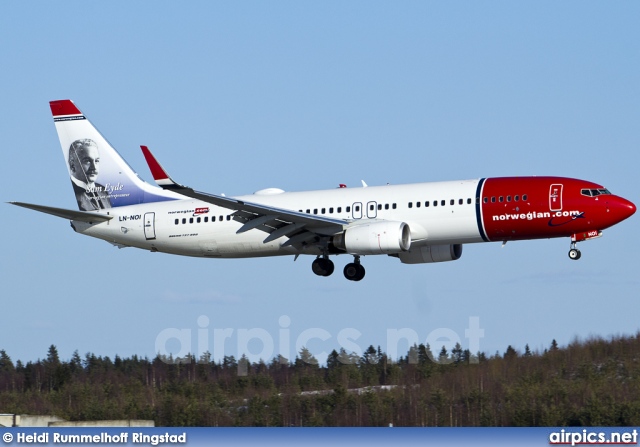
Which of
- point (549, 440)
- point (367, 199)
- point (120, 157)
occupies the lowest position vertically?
point (549, 440)

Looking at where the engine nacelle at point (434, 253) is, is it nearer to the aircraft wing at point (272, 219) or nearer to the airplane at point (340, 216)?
the airplane at point (340, 216)

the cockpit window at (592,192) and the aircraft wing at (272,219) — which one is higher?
the cockpit window at (592,192)

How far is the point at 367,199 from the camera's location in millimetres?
55094

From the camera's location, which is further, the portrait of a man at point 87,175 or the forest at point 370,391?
the forest at point 370,391

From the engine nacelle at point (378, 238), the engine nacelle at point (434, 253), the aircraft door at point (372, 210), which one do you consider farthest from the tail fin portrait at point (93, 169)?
the engine nacelle at point (434, 253)

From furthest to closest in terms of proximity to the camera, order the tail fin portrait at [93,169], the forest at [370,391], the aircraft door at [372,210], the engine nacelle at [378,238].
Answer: the forest at [370,391] < the tail fin portrait at [93,169] < the aircraft door at [372,210] < the engine nacelle at [378,238]

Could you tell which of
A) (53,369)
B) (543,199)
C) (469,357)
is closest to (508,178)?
(543,199)

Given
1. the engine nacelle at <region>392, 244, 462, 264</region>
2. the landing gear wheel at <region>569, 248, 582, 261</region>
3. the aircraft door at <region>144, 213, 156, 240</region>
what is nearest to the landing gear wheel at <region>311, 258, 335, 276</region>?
the engine nacelle at <region>392, 244, 462, 264</region>

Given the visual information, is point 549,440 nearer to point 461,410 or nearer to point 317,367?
point 461,410

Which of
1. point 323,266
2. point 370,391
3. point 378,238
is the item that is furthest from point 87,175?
point 370,391

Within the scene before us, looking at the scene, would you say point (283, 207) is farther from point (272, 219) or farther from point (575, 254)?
point (575, 254)

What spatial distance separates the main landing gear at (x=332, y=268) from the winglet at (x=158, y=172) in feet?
32.5

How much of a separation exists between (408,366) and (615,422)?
16.0m

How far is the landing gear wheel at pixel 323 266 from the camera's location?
57.5m
